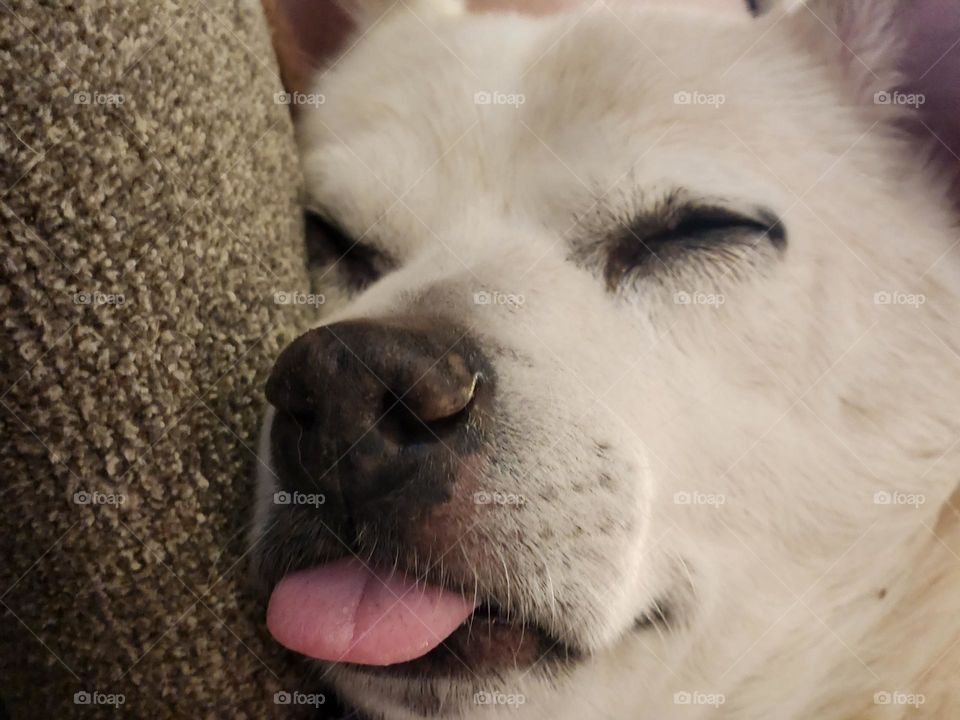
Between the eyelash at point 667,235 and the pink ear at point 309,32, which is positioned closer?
the eyelash at point 667,235

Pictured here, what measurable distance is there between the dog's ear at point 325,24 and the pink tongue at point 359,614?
616 millimetres

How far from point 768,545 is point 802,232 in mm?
298

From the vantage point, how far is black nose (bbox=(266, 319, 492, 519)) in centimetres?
61

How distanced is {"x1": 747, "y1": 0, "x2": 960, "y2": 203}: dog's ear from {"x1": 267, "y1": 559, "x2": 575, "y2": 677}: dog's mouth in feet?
2.07

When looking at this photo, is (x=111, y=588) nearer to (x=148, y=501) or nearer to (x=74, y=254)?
(x=148, y=501)

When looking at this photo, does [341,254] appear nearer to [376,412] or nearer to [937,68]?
[376,412]

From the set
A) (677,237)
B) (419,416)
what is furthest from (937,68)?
(419,416)

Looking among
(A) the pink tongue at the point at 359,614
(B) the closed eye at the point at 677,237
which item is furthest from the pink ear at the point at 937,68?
(A) the pink tongue at the point at 359,614

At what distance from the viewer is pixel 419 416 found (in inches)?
24.0

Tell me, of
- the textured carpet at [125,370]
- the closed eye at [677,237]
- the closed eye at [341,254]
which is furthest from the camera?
the closed eye at [341,254]

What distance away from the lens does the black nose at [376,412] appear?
2.00 feet

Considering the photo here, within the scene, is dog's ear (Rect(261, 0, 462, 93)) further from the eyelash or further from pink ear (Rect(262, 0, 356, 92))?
the eyelash

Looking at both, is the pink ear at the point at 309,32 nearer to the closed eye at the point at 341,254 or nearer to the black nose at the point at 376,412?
the closed eye at the point at 341,254

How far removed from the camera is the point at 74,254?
1.96ft
